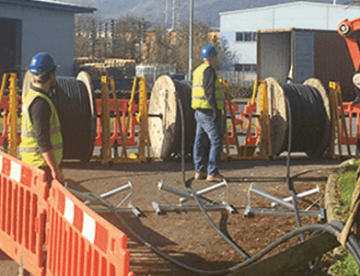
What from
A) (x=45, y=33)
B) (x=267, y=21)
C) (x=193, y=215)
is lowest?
(x=193, y=215)

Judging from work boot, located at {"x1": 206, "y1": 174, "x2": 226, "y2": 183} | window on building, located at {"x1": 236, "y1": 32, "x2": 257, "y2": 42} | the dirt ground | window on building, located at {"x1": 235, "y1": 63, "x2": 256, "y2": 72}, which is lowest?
the dirt ground

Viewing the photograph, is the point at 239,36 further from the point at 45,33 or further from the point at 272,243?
the point at 272,243

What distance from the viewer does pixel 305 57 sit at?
26.1 m

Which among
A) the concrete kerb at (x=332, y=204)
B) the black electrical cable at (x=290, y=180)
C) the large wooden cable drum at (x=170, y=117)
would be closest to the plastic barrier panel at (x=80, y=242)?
the concrete kerb at (x=332, y=204)

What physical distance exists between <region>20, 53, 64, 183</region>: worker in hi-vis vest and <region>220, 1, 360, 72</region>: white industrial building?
48126 millimetres

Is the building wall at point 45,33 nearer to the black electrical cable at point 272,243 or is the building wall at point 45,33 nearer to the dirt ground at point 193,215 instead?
the dirt ground at point 193,215

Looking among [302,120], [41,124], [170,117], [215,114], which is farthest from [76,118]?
[41,124]

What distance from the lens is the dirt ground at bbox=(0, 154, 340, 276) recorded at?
21.6 ft

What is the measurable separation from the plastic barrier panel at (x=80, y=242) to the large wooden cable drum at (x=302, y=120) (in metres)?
8.25

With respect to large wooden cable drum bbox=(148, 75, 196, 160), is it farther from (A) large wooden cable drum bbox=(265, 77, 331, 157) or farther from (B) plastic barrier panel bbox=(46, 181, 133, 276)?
(B) plastic barrier panel bbox=(46, 181, 133, 276)

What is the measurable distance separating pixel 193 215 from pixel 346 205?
6.65 feet

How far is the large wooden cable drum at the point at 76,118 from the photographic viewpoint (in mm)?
10992

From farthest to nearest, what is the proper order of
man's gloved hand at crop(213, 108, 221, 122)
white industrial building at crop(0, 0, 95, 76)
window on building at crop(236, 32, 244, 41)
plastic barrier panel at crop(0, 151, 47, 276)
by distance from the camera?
1. window on building at crop(236, 32, 244, 41)
2. white industrial building at crop(0, 0, 95, 76)
3. man's gloved hand at crop(213, 108, 221, 122)
4. plastic barrier panel at crop(0, 151, 47, 276)

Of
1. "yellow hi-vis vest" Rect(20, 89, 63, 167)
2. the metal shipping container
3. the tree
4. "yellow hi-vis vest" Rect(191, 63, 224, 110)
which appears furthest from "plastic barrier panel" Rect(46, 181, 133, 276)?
the tree
